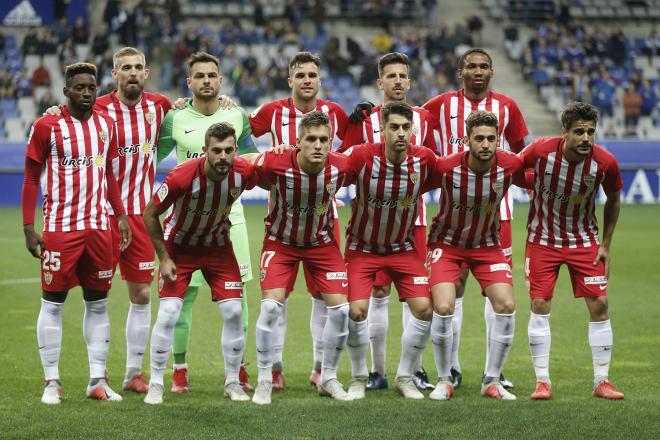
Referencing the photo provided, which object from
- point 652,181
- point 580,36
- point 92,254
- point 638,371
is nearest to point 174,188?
point 92,254

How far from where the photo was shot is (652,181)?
21.8 m

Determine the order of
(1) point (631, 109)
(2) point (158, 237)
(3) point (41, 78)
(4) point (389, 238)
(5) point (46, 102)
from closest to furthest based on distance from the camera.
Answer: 1. (2) point (158, 237)
2. (4) point (389, 238)
3. (5) point (46, 102)
4. (3) point (41, 78)
5. (1) point (631, 109)

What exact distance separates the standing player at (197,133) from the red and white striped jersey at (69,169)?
77 centimetres

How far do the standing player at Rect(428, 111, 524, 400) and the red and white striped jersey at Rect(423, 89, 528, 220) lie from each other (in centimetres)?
76

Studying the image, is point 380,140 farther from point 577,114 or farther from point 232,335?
point 232,335

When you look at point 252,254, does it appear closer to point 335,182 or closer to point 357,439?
point 335,182

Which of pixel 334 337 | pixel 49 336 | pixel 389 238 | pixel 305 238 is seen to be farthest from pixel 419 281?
Result: pixel 49 336

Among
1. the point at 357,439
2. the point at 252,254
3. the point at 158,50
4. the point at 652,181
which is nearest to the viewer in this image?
the point at 357,439

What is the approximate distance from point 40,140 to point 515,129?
3.45 m

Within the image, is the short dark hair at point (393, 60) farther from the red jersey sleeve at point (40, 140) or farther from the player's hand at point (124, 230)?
the red jersey sleeve at point (40, 140)

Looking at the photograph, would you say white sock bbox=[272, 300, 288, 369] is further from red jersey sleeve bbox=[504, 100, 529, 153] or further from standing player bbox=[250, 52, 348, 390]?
red jersey sleeve bbox=[504, 100, 529, 153]

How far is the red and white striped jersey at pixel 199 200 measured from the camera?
706 cm

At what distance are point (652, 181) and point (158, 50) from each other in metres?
12.5

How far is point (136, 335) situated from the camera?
7.68m
